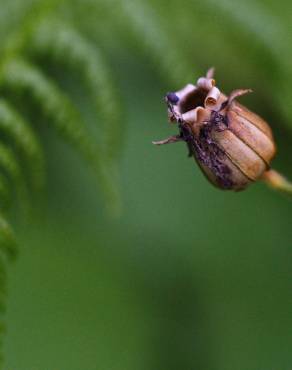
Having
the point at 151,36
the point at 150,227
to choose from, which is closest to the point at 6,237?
the point at 151,36

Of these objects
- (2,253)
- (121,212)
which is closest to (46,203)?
(121,212)

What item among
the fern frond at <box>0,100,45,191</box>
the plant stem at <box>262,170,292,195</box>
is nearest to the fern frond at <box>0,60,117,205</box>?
the fern frond at <box>0,100,45,191</box>

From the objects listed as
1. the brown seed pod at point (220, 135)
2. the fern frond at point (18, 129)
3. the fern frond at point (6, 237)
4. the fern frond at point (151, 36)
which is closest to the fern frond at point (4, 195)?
the fern frond at point (6, 237)

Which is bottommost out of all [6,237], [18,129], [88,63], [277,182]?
[277,182]

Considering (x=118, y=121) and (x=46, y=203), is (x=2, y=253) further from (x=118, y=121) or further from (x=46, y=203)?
(x=46, y=203)

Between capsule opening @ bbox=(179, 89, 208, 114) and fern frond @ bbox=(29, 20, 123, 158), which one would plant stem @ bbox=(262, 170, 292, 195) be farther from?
fern frond @ bbox=(29, 20, 123, 158)

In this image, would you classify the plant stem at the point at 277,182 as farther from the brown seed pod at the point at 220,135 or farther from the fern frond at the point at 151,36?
the fern frond at the point at 151,36

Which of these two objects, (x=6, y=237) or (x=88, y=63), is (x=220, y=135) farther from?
(x=88, y=63)

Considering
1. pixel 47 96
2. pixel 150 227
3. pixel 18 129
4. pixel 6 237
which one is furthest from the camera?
pixel 150 227
